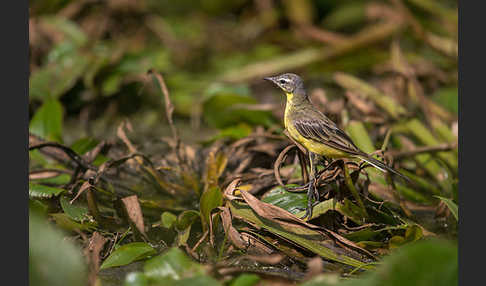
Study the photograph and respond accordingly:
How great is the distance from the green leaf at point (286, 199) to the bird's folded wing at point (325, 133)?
29 centimetres

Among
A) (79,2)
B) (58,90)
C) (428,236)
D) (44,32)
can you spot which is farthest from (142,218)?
(79,2)

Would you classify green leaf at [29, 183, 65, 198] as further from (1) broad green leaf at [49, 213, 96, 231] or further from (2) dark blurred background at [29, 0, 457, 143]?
(2) dark blurred background at [29, 0, 457, 143]

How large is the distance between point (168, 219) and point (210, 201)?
1.07ft

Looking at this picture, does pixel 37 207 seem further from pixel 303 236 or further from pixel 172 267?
pixel 303 236

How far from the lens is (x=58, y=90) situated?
3869 millimetres

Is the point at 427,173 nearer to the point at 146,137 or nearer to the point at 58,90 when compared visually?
the point at 146,137

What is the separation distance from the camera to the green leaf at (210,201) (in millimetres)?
2352

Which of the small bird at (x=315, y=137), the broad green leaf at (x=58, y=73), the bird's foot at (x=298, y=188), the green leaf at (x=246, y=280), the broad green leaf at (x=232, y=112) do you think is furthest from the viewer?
the broad green leaf at (x=58, y=73)

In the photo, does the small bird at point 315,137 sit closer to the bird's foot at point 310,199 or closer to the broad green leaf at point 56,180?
the bird's foot at point 310,199

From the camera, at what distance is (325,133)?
7.81 feet

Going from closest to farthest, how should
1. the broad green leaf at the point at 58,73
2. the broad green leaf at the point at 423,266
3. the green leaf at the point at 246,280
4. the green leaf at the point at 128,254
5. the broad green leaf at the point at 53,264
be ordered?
the broad green leaf at the point at 423,266, the broad green leaf at the point at 53,264, the green leaf at the point at 246,280, the green leaf at the point at 128,254, the broad green leaf at the point at 58,73

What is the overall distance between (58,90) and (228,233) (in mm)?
2094

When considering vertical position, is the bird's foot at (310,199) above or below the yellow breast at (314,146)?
below

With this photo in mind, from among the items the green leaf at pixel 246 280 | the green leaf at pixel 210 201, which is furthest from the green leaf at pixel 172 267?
the green leaf at pixel 210 201
